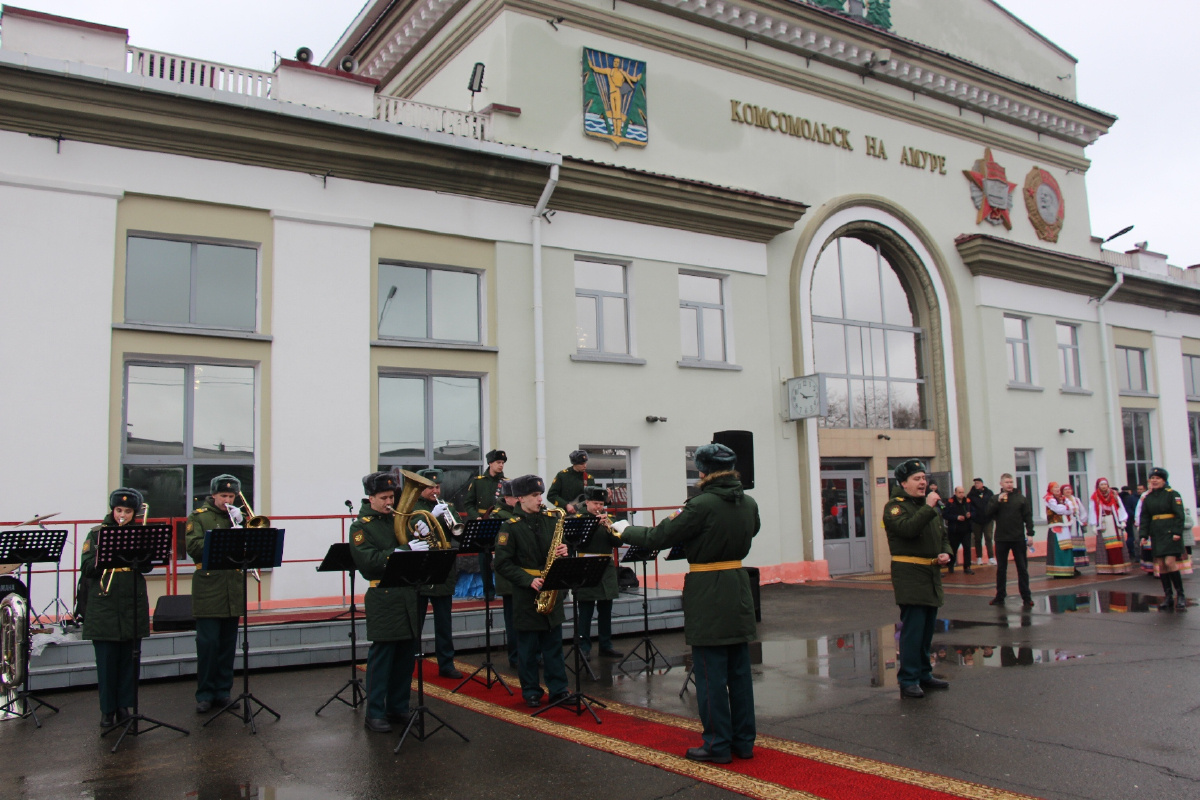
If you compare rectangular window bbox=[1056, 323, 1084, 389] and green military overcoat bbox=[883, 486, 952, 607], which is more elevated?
rectangular window bbox=[1056, 323, 1084, 389]

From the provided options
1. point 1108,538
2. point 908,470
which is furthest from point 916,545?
point 1108,538

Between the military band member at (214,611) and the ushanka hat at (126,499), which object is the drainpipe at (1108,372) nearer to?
the military band member at (214,611)

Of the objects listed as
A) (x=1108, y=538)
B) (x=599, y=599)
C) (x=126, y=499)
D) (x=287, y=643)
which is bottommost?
(x=287, y=643)

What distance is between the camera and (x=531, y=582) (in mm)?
7590

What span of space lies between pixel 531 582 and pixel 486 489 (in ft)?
12.7

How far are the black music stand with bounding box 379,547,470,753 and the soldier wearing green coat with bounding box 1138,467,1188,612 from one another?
36.6 feet

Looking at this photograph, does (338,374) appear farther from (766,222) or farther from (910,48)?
(910,48)

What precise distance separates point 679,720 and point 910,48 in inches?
739

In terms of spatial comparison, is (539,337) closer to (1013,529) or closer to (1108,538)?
(1013,529)

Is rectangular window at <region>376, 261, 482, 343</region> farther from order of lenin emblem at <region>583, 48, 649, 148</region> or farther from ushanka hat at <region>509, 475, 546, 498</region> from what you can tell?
ushanka hat at <region>509, 475, 546, 498</region>

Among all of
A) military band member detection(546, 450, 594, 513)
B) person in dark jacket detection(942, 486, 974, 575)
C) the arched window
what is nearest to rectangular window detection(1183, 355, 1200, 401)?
the arched window

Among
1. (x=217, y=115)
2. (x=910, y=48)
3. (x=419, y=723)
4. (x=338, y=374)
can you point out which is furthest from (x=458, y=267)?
(x=910, y=48)

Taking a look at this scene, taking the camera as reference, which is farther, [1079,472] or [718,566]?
[1079,472]

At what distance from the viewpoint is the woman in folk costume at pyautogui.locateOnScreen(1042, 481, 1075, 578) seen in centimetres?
1770
